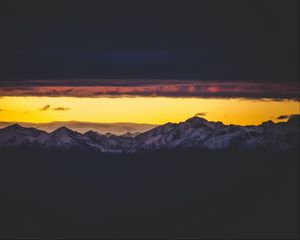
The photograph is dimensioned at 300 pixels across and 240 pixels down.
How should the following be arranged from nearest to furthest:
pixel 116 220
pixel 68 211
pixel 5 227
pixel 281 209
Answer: pixel 281 209, pixel 5 227, pixel 116 220, pixel 68 211

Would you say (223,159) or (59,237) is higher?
(223,159)

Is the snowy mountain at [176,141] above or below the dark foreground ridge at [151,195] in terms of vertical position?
above

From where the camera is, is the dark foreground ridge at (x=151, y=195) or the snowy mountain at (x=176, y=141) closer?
the dark foreground ridge at (x=151, y=195)

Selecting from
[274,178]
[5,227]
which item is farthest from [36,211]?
[274,178]

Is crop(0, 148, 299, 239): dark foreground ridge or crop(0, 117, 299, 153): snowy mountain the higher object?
crop(0, 117, 299, 153): snowy mountain

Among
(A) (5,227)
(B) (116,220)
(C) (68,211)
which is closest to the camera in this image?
(A) (5,227)

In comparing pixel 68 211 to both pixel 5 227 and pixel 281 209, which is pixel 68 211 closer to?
pixel 5 227

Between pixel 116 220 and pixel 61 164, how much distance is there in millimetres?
56895

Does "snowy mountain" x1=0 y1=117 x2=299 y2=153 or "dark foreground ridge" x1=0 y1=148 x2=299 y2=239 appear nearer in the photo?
"dark foreground ridge" x1=0 y1=148 x2=299 y2=239

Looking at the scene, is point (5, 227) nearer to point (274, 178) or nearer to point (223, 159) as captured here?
point (274, 178)

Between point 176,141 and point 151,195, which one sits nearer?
point 151,195

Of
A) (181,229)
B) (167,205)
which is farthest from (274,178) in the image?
(181,229)

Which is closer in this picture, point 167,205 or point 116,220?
point 116,220

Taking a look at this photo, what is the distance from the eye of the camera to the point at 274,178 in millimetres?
127188
